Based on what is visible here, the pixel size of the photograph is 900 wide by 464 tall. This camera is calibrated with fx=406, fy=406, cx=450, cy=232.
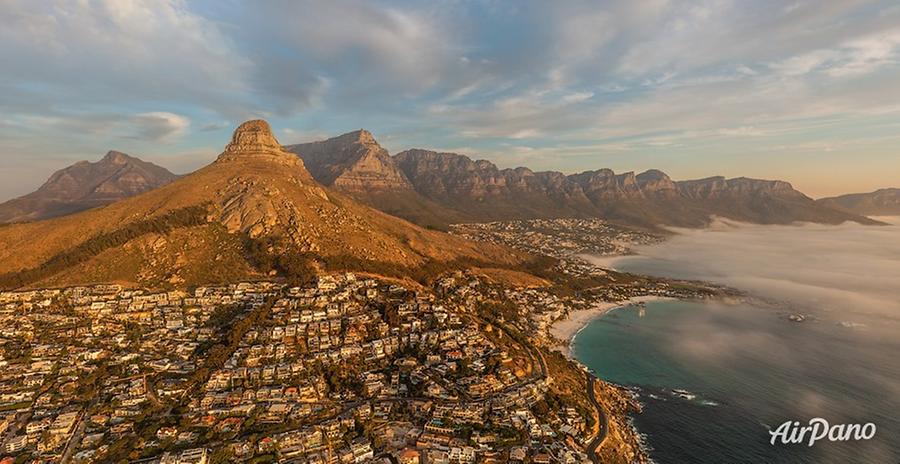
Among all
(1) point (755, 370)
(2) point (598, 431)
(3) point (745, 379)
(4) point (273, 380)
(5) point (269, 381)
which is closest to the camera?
(2) point (598, 431)

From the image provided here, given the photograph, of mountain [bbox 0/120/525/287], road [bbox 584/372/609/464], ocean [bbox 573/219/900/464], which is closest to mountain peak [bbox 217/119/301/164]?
mountain [bbox 0/120/525/287]

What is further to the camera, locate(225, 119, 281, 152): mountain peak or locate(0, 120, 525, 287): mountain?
locate(225, 119, 281, 152): mountain peak

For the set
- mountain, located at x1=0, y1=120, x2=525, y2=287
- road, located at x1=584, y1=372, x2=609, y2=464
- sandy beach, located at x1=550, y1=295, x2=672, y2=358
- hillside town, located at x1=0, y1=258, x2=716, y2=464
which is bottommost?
sandy beach, located at x1=550, y1=295, x2=672, y2=358

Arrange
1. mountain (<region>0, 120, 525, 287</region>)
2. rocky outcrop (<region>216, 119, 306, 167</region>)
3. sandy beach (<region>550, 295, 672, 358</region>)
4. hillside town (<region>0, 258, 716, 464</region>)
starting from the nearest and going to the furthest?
1. hillside town (<region>0, 258, 716, 464</region>)
2. sandy beach (<region>550, 295, 672, 358</region>)
3. mountain (<region>0, 120, 525, 287</region>)
4. rocky outcrop (<region>216, 119, 306, 167</region>)

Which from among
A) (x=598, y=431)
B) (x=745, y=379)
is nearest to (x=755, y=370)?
(x=745, y=379)

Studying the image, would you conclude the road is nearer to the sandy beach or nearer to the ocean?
the ocean

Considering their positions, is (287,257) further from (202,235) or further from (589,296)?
(589,296)

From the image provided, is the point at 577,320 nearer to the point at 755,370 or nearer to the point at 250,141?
the point at 755,370

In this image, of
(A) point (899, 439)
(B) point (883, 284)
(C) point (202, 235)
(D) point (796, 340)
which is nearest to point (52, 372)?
(C) point (202, 235)
